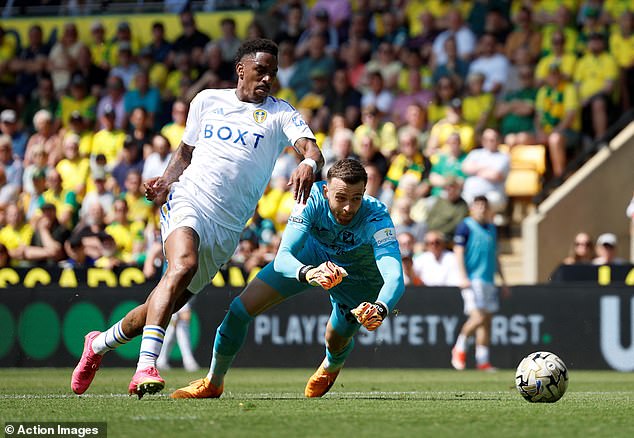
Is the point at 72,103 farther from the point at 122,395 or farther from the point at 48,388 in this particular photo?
the point at 122,395

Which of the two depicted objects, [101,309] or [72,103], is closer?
[101,309]

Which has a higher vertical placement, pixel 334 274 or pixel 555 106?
pixel 555 106

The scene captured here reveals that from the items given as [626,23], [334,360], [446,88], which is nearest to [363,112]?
[446,88]

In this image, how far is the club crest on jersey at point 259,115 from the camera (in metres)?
9.50

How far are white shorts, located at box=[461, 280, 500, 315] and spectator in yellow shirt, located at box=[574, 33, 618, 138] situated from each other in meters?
3.99

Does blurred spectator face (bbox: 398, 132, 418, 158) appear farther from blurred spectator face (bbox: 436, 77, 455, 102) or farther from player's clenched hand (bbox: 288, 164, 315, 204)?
player's clenched hand (bbox: 288, 164, 315, 204)

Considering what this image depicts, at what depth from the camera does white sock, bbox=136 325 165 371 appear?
848 centimetres

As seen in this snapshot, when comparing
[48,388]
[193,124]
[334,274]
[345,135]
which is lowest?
[48,388]

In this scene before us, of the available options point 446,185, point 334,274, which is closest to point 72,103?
point 446,185

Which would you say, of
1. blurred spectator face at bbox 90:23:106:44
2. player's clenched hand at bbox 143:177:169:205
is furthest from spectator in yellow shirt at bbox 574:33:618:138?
player's clenched hand at bbox 143:177:169:205

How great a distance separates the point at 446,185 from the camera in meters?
18.0

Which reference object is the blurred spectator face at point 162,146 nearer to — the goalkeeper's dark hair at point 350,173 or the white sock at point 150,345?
the goalkeeper's dark hair at point 350,173

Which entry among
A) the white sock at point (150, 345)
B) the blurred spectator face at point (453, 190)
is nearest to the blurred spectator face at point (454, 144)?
the blurred spectator face at point (453, 190)

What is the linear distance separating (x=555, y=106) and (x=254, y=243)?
5177 mm
